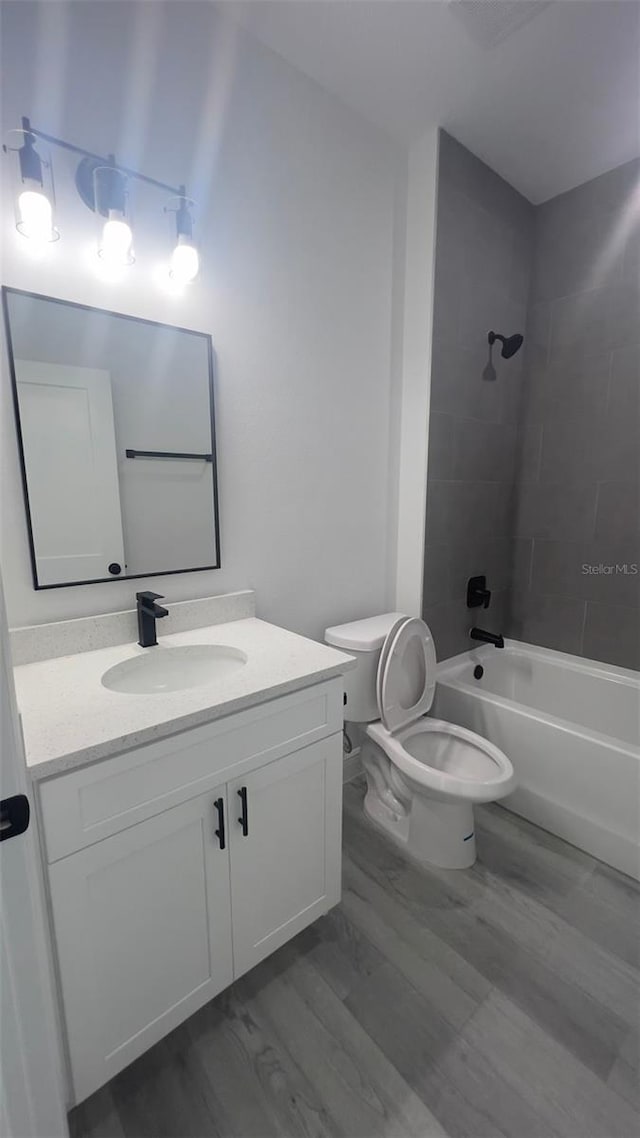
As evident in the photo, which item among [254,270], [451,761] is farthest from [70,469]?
[451,761]

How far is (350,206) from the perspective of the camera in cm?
177

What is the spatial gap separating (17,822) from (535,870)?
1749 millimetres

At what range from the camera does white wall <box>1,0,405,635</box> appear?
117cm

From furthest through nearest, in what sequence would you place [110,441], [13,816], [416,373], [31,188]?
[416,373] < [110,441] < [31,188] < [13,816]

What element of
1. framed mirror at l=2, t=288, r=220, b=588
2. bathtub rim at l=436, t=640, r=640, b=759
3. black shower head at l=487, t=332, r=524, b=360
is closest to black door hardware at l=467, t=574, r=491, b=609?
bathtub rim at l=436, t=640, r=640, b=759

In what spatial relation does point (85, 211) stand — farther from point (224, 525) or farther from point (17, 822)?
point (17, 822)

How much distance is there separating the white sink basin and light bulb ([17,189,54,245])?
106 centimetres

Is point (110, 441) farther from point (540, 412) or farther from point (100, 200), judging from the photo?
point (540, 412)

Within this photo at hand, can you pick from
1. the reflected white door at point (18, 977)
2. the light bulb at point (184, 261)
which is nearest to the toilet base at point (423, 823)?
the reflected white door at point (18, 977)

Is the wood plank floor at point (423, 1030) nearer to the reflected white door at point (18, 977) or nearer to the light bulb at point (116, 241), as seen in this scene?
the reflected white door at point (18, 977)

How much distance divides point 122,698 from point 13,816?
0.48m

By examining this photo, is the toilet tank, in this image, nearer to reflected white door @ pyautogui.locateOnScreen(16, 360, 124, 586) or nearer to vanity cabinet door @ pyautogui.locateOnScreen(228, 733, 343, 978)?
vanity cabinet door @ pyautogui.locateOnScreen(228, 733, 343, 978)

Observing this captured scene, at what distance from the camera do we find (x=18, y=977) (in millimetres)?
601

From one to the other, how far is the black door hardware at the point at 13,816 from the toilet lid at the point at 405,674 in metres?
1.28
